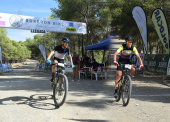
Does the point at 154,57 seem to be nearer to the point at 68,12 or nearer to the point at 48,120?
the point at 48,120

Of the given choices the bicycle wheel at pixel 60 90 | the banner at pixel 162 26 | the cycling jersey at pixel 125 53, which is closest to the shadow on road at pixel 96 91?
the bicycle wheel at pixel 60 90

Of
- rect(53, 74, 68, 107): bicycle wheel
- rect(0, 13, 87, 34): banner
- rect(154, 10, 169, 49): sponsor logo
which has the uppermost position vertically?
rect(0, 13, 87, 34): banner

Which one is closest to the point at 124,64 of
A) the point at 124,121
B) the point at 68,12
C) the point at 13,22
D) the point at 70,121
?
the point at 124,121

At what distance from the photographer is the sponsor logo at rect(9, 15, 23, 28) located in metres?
13.1

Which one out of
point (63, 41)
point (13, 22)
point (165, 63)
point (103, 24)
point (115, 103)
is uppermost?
point (103, 24)

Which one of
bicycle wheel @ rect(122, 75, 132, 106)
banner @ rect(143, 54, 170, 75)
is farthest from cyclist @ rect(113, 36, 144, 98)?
banner @ rect(143, 54, 170, 75)

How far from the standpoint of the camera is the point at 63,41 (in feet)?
17.4

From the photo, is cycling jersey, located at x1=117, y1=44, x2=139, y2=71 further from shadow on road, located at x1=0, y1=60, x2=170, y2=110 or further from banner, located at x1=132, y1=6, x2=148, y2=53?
banner, located at x1=132, y1=6, x2=148, y2=53

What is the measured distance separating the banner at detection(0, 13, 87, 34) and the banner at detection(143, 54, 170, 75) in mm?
6623

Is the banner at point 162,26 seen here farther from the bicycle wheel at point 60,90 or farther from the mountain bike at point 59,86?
the bicycle wheel at point 60,90

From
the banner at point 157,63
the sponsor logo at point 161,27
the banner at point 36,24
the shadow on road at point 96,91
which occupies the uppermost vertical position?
the banner at point 36,24

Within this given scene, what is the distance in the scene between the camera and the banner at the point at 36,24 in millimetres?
12938

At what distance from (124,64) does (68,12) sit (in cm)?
1760

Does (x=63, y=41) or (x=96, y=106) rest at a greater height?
(x=63, y=41)
